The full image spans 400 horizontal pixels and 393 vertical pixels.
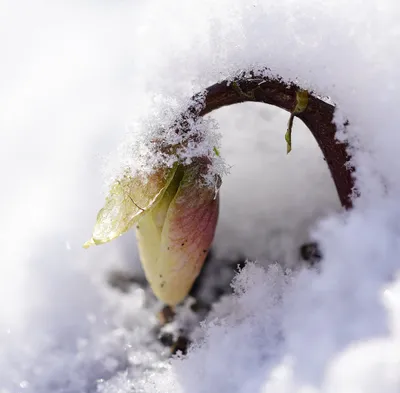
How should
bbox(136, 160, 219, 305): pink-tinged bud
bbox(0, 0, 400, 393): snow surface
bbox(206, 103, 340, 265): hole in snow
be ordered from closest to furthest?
bbox(0, 0, 400, 393): snow surface → bbox(136, 160, 219, 305): pink-tinged bud → bbox(206, 103, 340, 265): hole in snow

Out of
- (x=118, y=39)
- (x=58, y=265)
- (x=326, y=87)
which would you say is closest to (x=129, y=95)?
(x=118, y=39)

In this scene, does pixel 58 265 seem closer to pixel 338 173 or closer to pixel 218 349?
pixel 218 349

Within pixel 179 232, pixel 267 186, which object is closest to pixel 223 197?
pixel 267 186

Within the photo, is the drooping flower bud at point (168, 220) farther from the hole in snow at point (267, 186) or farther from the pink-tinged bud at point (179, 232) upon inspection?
the hole in snow at point (267, 186)

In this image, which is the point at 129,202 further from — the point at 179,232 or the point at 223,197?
the point at 223,197

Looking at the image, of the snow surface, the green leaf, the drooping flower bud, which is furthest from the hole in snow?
the green leaf

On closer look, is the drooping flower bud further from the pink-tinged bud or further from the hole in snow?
the hole in snow
